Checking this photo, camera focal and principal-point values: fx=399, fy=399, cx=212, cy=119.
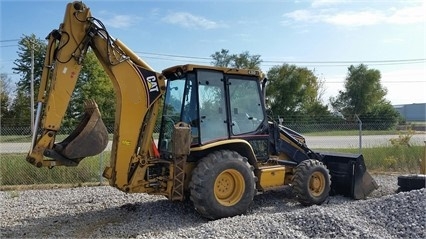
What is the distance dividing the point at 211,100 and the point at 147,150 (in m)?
1.34

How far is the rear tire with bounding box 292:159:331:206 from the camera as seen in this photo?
7.26m

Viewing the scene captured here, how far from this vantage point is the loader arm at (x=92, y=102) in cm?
556

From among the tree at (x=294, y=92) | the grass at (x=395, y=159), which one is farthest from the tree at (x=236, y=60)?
the grass at (x=395, y=159)

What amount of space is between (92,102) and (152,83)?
0.97 metres

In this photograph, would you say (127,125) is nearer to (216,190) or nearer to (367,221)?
(216,190)

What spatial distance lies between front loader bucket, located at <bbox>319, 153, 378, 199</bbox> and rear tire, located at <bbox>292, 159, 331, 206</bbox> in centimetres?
65

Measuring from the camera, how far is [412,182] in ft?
27.0

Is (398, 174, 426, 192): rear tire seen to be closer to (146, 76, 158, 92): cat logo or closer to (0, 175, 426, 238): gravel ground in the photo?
(0, 175, 426, 238): gravel ground

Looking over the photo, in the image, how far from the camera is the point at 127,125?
20.2 feet

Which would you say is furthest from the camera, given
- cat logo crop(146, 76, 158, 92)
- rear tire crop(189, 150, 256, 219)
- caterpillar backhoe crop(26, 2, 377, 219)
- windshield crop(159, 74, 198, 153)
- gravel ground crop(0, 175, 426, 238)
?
windshield crop(159, 74, 198, 153)

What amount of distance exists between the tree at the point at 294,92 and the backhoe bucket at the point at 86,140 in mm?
30806

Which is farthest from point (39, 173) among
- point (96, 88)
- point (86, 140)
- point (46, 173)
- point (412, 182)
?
point (96, 88)

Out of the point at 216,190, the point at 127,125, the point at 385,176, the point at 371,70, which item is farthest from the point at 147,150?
the point at 371,70

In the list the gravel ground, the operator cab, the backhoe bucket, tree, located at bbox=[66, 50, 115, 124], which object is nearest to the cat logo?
the operator cab
